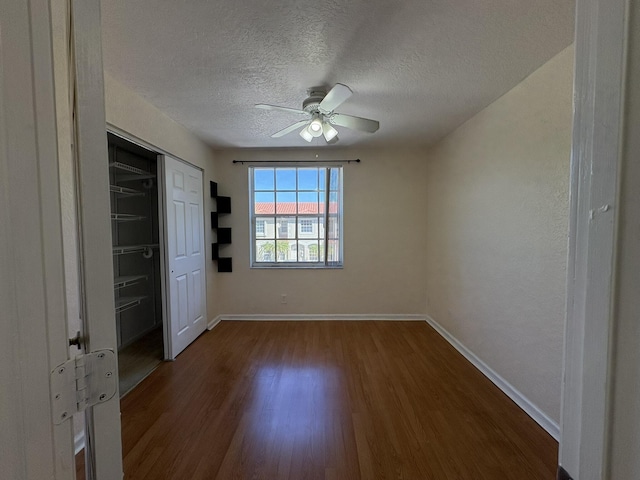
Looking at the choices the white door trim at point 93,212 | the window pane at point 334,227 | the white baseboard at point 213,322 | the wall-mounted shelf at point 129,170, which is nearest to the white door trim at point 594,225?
the white door trim at point 93,212

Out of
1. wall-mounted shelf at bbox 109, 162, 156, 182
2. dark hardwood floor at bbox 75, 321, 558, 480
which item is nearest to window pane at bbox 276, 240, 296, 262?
dark hardwood floor at bbox 75, 321, 558, 480

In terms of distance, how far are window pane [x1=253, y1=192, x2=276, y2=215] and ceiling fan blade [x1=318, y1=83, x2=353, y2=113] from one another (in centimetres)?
201

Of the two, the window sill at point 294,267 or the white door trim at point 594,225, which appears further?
the window sill at point 294,267

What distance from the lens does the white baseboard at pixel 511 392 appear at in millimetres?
1661

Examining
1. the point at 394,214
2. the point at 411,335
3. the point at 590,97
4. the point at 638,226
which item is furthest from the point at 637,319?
the point at 394,214

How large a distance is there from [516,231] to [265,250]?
2.91 m

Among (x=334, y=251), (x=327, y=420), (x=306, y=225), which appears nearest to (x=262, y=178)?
(x=306, y=225)

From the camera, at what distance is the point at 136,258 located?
3271 millimetres

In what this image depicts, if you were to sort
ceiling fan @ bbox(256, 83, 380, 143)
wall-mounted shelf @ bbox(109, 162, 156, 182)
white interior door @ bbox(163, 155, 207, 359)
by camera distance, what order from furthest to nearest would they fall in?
white interior door @ bbox(163, 155, 207, 359)
wall-mounted shelf @ bbox(109, 162, 156, 182)
ceiling fan @ bbox(256, 83, 380, 143)

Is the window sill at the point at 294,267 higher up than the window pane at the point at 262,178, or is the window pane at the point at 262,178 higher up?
the window pane at the point at 262,178

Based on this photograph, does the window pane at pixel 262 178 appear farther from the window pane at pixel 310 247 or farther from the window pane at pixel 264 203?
the window pane at pixel 310 247

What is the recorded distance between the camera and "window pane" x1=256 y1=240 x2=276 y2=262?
3.77 m

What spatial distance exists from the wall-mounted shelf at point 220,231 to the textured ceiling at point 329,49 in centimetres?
133

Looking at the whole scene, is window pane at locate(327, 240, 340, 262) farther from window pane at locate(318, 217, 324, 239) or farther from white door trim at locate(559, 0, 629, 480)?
white door trim at locate(559, 0, 629, 480)
